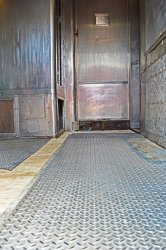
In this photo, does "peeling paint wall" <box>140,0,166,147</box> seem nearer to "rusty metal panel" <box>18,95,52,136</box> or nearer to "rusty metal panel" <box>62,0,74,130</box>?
"rusty metal panel" <box>18,95,52,136</box>

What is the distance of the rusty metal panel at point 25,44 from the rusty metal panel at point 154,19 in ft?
4.54

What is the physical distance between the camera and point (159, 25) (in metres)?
3.23

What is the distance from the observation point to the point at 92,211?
115 centimetres

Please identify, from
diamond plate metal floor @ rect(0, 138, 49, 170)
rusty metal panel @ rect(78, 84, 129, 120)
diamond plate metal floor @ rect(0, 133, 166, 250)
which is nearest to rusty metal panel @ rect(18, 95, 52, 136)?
diamond plate metal floor @ rect(0, 138, 49, 170)

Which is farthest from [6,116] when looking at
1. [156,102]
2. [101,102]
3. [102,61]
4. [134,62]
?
[134,62]

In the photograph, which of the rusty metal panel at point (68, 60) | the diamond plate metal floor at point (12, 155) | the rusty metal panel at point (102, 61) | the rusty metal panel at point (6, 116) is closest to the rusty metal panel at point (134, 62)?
the rusty metal panel at point (102, 61)

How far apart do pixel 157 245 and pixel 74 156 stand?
5.62 ft

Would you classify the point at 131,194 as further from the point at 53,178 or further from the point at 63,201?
the point at 53,178

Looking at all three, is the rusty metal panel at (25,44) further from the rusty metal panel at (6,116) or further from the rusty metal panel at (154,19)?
the rusty metal panel at (154,19)

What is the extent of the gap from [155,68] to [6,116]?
2.22 meters

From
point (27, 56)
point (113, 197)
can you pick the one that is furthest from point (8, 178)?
point (27, 56)

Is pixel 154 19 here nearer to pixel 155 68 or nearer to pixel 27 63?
pixel 155 68

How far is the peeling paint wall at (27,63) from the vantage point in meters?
4.06

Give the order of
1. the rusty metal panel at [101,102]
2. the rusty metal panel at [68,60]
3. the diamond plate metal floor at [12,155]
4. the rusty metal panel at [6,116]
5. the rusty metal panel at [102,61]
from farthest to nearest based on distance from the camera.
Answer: the rusty metal panel at [101,102]
the rusty metal panel at [102,61]
the rusty metal panel at [68,60]
the rusty metal panel at [6,116]
the diamond plate metal floor at [12,155]
